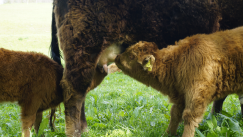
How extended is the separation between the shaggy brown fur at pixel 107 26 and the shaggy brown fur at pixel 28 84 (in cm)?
22

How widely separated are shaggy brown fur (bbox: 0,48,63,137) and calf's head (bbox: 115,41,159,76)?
3.46 ft

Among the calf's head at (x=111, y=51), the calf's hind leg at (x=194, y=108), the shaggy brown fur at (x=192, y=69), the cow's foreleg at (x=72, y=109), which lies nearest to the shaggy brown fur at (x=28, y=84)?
the cow's foreleg at (x=72, y=109)

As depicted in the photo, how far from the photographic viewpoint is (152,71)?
2787 mm

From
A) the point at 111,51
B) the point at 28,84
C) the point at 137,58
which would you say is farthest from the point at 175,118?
the point at 28,84

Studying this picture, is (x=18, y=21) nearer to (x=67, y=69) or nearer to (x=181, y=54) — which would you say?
(x=67, y=69)

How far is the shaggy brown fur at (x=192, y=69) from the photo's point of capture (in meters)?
2.43

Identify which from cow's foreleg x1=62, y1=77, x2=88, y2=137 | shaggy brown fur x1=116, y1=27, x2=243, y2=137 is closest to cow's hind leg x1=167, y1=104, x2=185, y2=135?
A: shaggy brown fur x1=116, y1=27, x2=243, y2=137

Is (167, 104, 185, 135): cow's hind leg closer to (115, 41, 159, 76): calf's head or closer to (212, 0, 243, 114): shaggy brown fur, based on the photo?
(115, 41, 159, 76): calf's head

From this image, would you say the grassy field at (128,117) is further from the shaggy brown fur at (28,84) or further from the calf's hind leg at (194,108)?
the shaggy brown fur at (28,84)

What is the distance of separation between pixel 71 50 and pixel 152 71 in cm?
114

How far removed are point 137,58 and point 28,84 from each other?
149 cm

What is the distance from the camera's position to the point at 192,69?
252cm

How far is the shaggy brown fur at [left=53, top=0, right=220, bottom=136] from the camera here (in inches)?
117

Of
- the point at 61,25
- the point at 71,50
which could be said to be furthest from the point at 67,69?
the point at 61,25
